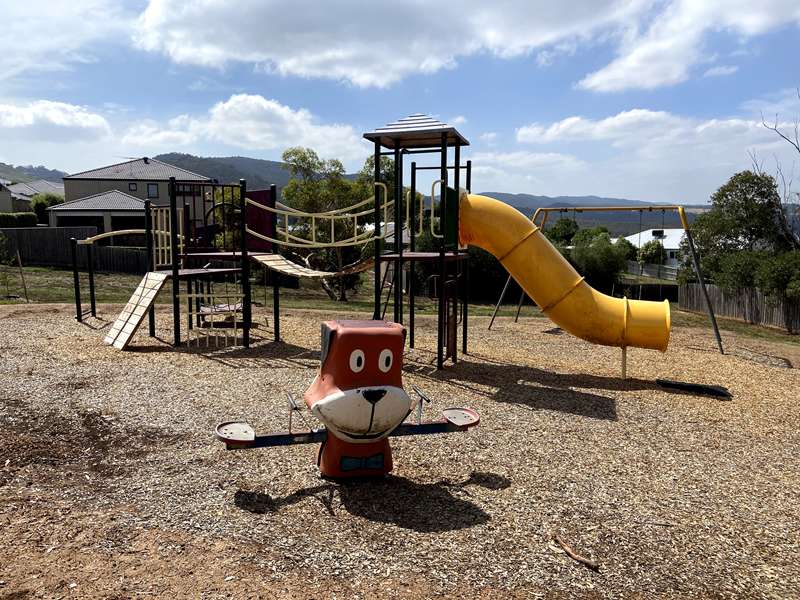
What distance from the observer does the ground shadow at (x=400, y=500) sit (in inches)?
182

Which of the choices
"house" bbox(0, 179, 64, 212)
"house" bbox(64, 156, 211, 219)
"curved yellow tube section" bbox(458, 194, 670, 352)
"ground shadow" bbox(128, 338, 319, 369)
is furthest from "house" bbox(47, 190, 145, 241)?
"curved yellow tube section" bbox(458, 194, 670, 352)

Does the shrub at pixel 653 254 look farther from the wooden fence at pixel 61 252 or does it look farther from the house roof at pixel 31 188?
the house roof at pixel 31 188

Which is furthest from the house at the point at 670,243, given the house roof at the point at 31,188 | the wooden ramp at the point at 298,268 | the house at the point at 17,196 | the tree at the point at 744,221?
the house roof at the point at 31,188

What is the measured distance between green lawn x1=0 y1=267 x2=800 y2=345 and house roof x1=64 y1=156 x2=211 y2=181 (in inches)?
1014

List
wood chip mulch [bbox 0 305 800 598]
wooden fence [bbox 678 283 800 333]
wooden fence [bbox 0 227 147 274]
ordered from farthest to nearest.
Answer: wooden fence [bbox 0 227 147 274] → wooden fence [bbox 678 283 800 333] → wood chip mulch [bbox 0 305 800 598]

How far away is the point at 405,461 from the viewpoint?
5.85 metres

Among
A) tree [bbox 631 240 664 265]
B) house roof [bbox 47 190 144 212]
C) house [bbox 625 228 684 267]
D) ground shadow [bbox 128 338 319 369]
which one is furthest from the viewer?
house [bbox 625 228 684 267]

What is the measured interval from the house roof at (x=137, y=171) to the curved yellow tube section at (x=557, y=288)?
43810mm

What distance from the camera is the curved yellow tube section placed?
9562mm

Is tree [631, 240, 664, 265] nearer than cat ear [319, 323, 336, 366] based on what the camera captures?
No

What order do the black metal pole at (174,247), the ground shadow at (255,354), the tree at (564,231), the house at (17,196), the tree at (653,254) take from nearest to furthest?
the ground shadow at (255,354) < the black metal pole at (174,247) < the tree at (653,254) < the tree at (564,231) < the house at (17,196)

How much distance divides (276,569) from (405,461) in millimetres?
2172

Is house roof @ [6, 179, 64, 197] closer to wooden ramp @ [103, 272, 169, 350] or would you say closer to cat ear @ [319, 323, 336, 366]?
wooden ramp @ [103, 272, 169, 350]

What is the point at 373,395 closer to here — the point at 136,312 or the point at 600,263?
the point at 136,312
